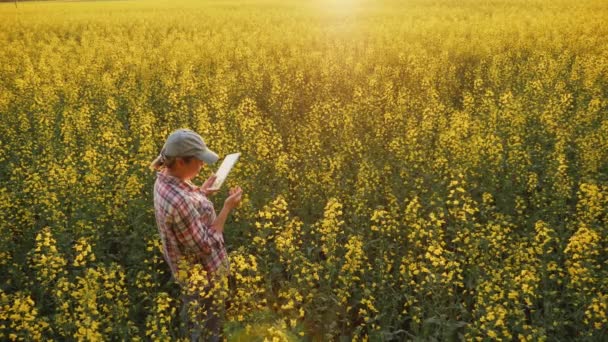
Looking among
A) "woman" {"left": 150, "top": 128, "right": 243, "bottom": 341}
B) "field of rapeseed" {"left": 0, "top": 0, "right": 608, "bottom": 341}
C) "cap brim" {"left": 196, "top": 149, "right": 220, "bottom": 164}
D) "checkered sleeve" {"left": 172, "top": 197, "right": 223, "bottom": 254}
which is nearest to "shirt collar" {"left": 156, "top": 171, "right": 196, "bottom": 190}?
"woman" {"left": 150, "top": 128, "right": 243, "bottom": 341}

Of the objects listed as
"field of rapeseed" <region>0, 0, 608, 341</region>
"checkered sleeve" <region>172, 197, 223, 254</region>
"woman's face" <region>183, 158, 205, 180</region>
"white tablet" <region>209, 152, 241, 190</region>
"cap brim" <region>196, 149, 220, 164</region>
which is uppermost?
"cap brim" <region>196, 149, 220, 164</region>

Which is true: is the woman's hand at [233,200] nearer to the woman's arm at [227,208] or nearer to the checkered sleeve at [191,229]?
the woman's arm at [227,208]

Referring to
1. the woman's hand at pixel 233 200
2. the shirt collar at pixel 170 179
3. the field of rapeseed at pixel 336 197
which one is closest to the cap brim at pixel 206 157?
the shirt collar at pixel 170 179

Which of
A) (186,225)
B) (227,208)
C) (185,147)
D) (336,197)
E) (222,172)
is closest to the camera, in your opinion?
(185,147)

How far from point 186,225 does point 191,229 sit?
0.20 ft

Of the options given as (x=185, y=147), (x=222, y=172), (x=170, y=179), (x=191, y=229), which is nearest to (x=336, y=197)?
(x=222, y=172)

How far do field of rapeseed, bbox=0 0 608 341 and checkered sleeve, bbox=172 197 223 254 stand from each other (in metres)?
0.31

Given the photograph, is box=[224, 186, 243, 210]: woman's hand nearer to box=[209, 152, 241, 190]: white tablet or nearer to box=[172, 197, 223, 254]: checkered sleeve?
box=[209, 152, 241, 190]: white tablet

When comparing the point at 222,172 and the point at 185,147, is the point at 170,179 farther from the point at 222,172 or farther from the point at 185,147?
the point at 222,172

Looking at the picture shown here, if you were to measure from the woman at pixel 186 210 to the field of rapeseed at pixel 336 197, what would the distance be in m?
0.26

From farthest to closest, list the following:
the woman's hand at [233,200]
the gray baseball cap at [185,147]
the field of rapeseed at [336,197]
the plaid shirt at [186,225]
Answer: the field of rapeseed at [336,197], the woman's hand at [233,200], the plaid shirt at [186,225], the gray baseball cap at [185,147]

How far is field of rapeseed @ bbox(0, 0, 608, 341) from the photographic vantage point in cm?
489

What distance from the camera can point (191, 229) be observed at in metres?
4.47

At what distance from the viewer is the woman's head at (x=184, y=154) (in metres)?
4.28
